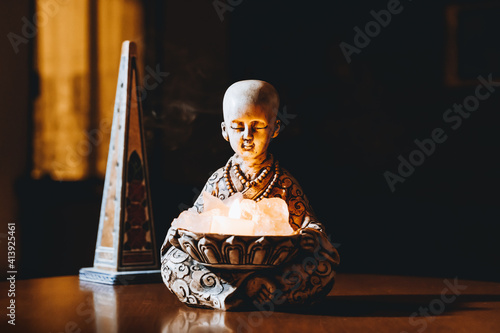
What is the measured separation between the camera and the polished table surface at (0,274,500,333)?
164 centimetres

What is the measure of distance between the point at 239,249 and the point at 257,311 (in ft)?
0.72

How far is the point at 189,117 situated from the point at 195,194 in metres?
0.37

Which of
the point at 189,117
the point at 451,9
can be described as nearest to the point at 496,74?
the point at 451,9

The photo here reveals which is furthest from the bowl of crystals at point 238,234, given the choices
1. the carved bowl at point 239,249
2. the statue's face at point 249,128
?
the statue's face at point 249,128

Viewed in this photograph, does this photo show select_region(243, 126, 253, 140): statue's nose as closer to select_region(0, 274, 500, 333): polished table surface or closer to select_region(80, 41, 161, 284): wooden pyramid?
select_region(0, 274, 500, 333): polished table surface

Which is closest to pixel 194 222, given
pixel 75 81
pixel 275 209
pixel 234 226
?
pixel 234 226

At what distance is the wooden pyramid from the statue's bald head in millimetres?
654

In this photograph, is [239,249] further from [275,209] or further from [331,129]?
[331,129]

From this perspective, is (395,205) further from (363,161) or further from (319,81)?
(319,81)

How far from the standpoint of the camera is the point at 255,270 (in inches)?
71.4

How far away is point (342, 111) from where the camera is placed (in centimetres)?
307

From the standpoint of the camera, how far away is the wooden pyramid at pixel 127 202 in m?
2.46

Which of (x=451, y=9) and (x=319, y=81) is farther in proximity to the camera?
(x=319, y=81)

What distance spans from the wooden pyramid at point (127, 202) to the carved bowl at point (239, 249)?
2.27ft
